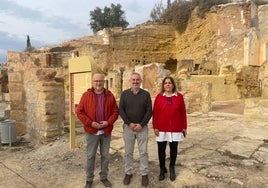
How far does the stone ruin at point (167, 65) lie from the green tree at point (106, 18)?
23.9ft

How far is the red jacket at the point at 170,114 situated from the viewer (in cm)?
387

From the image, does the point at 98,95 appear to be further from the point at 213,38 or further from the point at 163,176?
the point at 213,38

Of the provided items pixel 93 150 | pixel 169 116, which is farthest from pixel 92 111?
pixel 169 116

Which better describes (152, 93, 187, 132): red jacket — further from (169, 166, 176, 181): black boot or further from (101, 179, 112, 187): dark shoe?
(101, 179, 112, 187): dark shoe

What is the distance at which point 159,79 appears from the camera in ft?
Answer: 41.9

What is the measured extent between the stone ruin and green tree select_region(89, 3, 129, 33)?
729 cm

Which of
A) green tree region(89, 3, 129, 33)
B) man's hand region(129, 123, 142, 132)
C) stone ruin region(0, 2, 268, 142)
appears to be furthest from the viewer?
green tree region(89, 3, 129, 33)

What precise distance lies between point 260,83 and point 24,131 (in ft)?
33.8

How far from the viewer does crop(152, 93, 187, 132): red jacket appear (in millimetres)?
3871

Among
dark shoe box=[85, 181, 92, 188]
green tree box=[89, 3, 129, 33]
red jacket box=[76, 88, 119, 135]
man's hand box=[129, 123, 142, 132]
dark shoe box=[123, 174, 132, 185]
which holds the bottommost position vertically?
dark shoe box=[85, 181, 92, 188]

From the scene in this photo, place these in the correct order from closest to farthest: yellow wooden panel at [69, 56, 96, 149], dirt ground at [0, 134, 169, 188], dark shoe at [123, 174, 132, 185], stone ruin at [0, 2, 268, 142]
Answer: dark shoe at [123, 174, 132, 185] → dirt ground at [0, 134, 169, 188] → yellow wooden panel at [69, 56, 96, 149] → stone ruin at [0, 2, 268, 142]

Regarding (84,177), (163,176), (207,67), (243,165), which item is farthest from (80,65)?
(207,67)

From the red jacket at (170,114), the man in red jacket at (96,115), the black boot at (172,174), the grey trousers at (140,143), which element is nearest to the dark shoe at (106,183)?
the man in red jacket at (96,115)

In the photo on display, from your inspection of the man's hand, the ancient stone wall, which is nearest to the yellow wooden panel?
the ancient stone wall
